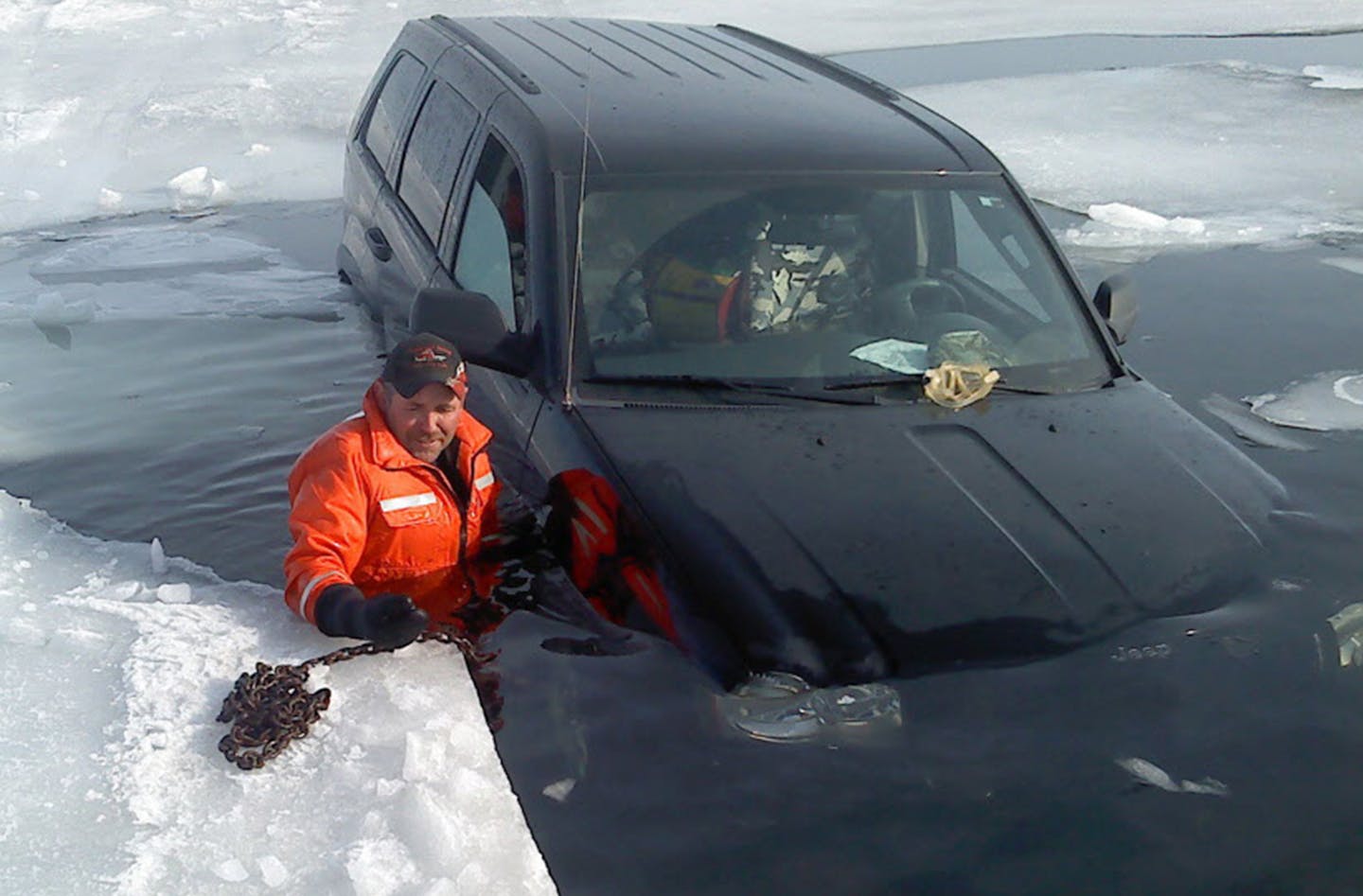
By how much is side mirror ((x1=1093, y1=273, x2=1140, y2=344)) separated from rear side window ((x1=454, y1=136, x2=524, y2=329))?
5.81 ft

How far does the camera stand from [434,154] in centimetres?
578

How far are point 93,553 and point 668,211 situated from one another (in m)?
2.03

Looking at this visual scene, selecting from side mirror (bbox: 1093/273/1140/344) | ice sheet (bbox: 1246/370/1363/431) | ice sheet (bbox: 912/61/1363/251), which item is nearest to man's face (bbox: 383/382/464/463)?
side mirror (bbox: 1093/273/1140/344)

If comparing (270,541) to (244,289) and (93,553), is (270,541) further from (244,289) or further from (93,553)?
(244,289)

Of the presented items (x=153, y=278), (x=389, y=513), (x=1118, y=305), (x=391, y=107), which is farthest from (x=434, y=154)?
(x=153, y=278)

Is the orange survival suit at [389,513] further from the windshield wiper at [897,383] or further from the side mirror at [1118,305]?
the side mirror at [1118,305]

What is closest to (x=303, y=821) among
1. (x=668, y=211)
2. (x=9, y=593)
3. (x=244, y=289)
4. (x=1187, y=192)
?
(x=9, y=593)

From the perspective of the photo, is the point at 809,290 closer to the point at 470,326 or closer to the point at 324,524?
the point at 470,326

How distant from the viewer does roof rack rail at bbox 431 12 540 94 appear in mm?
5242

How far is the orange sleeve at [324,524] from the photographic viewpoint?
13.1 ft

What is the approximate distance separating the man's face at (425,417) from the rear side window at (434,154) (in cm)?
141

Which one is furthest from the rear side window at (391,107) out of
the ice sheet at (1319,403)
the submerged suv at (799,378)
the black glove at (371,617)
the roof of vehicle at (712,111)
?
the ice sheet at (1319,403)

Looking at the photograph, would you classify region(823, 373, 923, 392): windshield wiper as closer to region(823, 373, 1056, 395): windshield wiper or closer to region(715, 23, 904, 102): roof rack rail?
region(823, 373, 1056, 395): windshield wiper

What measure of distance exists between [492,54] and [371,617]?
2.72 meters
